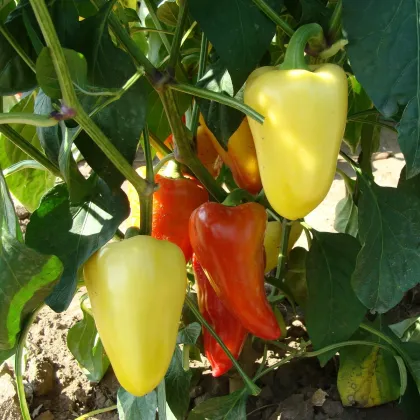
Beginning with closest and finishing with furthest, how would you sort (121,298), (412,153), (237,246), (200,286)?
(412,153) → (121,298) → (237,246) → (200,286)

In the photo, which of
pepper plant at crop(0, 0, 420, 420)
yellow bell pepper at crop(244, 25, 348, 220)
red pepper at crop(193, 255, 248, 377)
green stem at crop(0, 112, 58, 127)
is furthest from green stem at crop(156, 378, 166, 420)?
green stem at crop(0, 112, 58, 127)

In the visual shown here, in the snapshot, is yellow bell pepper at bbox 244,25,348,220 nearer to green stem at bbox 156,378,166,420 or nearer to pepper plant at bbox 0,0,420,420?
pepper plant at bbox 0,0,420,420

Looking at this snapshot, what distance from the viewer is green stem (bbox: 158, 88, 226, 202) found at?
0.89m

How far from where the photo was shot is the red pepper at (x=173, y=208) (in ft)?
3.45

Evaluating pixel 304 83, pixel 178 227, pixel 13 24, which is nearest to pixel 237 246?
pixel 178 227

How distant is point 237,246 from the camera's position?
98 cm

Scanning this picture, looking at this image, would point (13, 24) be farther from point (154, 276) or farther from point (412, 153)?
point (412, 153)

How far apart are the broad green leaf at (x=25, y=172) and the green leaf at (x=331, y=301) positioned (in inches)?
22.1

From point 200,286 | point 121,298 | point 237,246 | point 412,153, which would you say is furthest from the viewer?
point 200,286

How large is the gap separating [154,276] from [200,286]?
330 mm

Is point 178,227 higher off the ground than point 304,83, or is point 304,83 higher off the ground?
point 304,83

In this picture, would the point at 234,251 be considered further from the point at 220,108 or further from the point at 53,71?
the point at 53,71

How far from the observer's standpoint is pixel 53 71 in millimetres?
691

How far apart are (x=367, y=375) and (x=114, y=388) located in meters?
0.57
